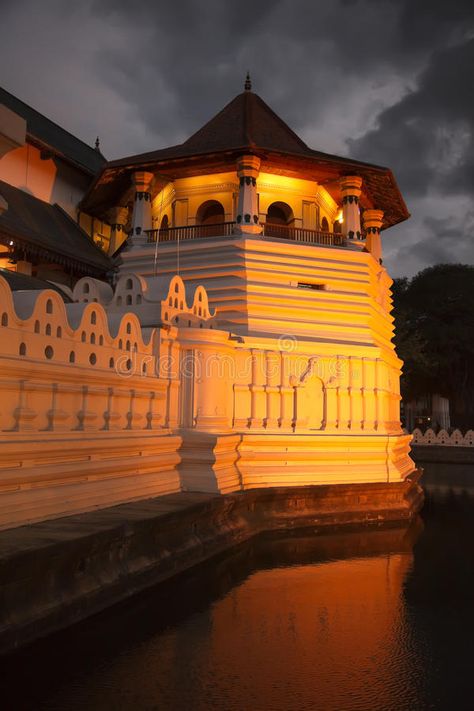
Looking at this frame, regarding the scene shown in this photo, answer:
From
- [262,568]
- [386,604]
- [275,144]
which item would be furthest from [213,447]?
[275,144]

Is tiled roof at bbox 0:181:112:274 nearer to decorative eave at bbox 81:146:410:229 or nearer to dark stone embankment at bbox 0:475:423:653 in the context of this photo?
decorative eave at bbox 81:146:410:229

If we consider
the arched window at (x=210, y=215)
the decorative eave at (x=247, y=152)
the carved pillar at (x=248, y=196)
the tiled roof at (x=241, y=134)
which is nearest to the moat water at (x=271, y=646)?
the carved pillar at (x=248, y=196)

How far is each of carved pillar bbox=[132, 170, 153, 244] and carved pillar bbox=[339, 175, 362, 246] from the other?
4.92m

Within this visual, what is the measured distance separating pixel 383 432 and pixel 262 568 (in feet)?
20.8

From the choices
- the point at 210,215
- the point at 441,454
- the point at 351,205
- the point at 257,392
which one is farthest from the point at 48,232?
the point at 441,454

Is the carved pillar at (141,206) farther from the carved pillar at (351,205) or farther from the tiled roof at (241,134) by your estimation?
the carved pillar at (351,205)

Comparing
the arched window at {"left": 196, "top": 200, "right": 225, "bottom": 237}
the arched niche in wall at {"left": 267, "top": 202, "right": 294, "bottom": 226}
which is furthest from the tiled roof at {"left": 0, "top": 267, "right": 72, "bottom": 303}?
the arched niche in wall at {"left": 267, "top": 202, "right": 294, "bottom": 226}

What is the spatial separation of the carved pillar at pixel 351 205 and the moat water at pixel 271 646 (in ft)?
29.1

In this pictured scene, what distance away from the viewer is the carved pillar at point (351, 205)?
16.7 m

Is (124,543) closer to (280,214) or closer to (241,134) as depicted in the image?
(241,134)

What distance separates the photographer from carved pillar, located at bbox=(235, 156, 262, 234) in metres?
15.6

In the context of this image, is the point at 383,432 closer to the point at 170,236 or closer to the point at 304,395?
the point at 304,395

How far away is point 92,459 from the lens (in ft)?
30.6

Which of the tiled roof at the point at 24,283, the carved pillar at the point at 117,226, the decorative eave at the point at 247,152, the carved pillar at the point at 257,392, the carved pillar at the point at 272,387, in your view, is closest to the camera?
the tiled roof at the point at 24,283
